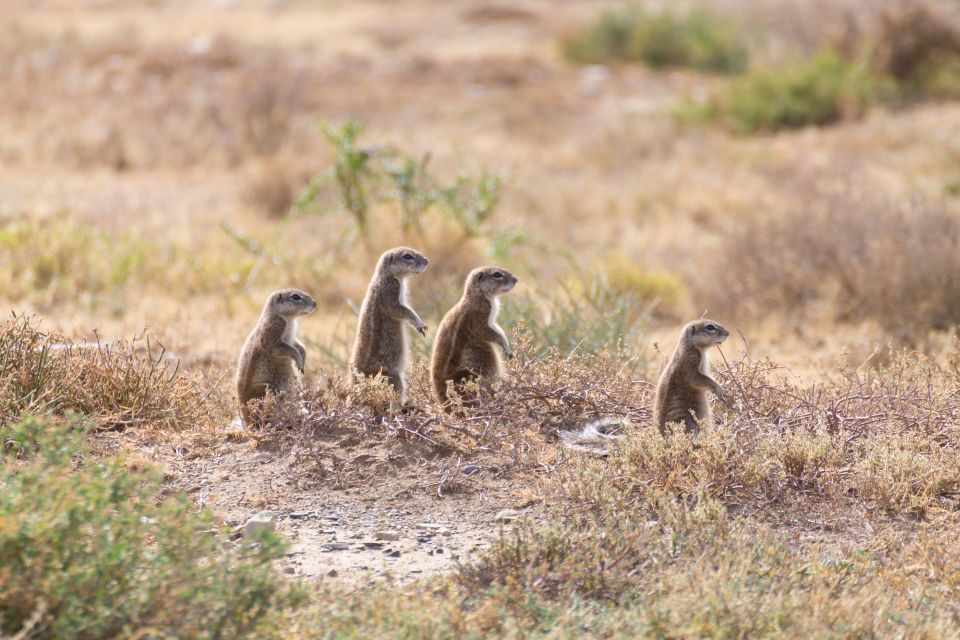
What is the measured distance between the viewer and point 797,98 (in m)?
20.6

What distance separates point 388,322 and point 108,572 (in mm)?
3360

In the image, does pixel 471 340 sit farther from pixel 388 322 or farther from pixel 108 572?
pixel 108 572

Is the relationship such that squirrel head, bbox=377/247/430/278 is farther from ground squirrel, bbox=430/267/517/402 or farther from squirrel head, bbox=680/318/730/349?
squirrel head, bbox=680/318/730/349

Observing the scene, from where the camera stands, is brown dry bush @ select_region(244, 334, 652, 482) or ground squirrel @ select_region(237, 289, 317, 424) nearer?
brown dry bush @ select_region(244, 334, 652, 482)

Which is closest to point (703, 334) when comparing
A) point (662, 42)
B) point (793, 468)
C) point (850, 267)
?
point (793, 468)

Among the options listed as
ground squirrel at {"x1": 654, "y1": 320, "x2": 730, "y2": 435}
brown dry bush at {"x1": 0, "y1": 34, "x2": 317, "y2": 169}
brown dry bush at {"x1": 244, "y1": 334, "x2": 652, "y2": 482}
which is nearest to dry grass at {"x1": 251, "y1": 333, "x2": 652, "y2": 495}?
brown dry bush at {"x1": 244, "y1": 334, "x2": 652, "y2": 482}

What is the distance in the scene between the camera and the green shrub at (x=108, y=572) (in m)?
4.70

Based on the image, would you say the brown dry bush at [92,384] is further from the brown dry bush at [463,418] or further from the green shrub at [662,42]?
the green shrub at [662,42]

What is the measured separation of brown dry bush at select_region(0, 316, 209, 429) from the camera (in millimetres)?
7516

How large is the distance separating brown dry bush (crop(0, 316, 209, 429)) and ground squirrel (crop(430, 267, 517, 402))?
1.49 meters

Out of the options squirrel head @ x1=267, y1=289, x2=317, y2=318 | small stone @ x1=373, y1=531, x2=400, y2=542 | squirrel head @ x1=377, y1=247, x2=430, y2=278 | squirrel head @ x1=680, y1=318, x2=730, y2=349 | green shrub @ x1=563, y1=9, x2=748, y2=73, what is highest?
green shrub @ x1=563, y1=9, x2=748, y2=73

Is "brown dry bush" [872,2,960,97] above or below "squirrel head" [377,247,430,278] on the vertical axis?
above

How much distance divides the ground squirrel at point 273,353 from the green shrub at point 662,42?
22.1 meters

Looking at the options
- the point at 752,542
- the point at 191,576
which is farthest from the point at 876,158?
the point at 191,576
